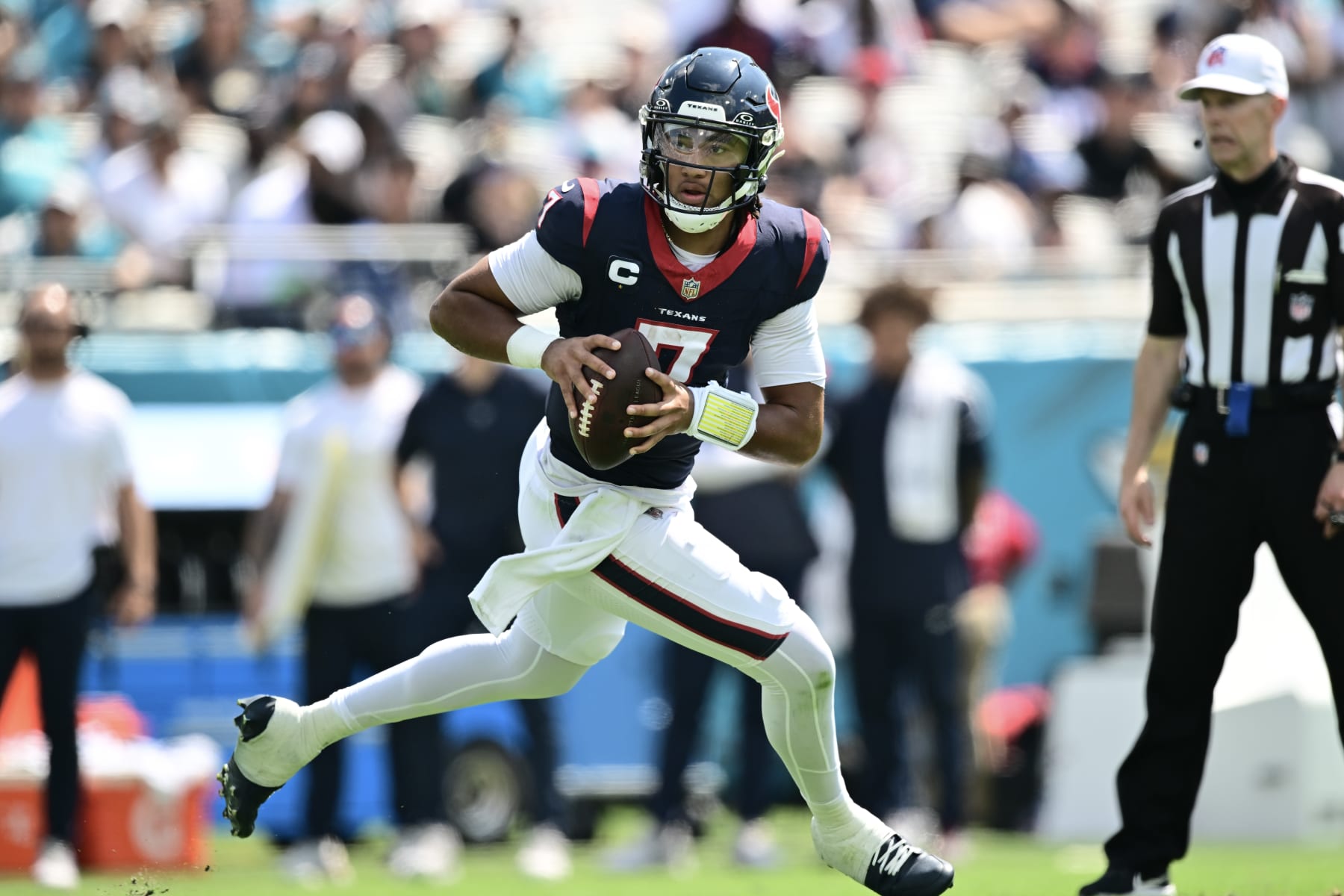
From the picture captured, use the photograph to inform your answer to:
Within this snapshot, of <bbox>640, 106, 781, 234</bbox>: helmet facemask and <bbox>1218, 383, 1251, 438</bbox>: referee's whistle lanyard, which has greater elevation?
<bbox>640, 106, 781, 234</bbox>: helmet facemask

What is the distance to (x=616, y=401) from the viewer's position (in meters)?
4.50

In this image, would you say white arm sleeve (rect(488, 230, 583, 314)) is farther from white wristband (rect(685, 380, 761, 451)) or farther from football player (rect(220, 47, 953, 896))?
white wristband (rect(685, 380, 761, 451))

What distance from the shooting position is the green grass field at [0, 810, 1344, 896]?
22.3 feet

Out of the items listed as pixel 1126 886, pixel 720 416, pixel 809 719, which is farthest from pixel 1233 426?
pixel 720 416

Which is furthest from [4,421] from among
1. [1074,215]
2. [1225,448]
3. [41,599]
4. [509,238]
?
[1074,215]

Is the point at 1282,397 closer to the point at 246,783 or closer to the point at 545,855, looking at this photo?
the point at 246,783

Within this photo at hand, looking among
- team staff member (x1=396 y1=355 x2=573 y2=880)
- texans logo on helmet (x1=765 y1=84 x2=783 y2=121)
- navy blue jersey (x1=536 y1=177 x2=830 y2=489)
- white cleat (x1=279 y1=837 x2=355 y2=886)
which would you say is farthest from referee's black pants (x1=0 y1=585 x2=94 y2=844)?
texans logo on helmet (x1=765 y1=84 x2=783 y2=121)

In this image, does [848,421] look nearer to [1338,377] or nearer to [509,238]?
[509,238]

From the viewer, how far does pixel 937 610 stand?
8.53 meters

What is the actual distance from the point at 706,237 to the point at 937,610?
4.04 metres

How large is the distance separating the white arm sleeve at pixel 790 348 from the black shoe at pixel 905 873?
1202 millimetres

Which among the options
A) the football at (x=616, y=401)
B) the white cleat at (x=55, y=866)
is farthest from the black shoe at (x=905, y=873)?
the white cleat at (x=55, y=866)

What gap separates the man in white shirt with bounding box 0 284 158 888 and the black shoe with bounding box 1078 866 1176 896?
13.3 ft

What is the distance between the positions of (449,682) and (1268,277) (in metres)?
2.52
